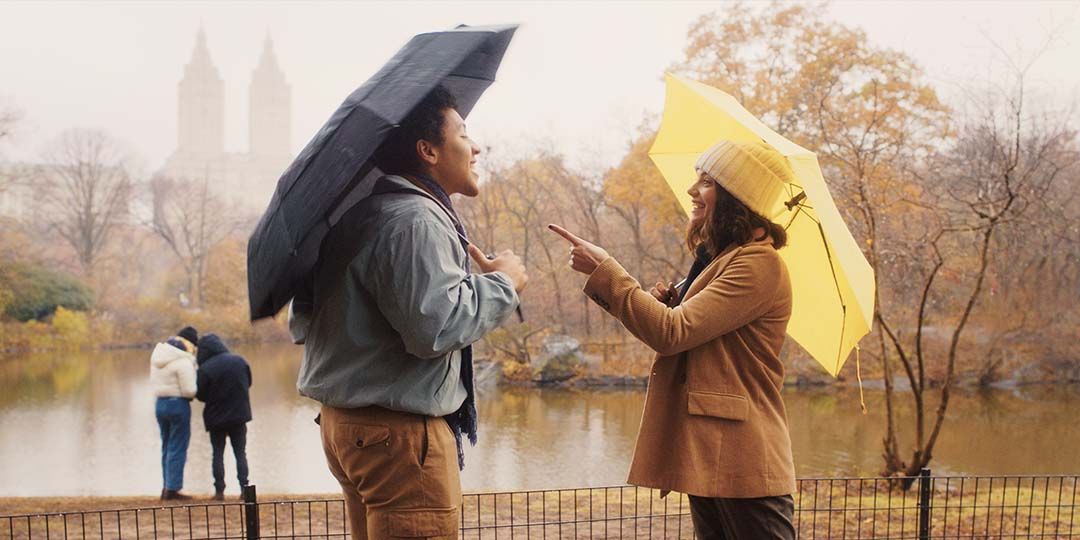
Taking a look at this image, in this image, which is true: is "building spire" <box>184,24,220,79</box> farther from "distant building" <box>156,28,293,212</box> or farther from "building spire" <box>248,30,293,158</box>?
"building spire" <box>248,30,293,158</box>

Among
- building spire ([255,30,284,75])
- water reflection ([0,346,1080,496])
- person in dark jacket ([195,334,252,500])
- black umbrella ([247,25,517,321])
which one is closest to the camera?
black umbrella ([247,25,517,321])

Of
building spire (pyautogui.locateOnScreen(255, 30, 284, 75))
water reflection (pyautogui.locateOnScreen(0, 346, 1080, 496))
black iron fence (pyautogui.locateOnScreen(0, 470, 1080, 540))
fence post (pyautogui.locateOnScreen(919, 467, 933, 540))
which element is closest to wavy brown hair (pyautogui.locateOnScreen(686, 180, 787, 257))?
fence post (pyautogui.locateOnScreen(919, 467, 933, 540))

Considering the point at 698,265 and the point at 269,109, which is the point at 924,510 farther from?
the point at 269,109

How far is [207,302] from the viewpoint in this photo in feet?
78.6

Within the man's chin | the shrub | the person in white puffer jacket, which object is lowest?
→ the shrub

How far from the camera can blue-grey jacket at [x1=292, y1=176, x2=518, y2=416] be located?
1552mm

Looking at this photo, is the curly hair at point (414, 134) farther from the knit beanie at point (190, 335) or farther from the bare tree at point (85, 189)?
the bare tree at point (85, 189)

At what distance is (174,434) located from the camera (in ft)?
19.7

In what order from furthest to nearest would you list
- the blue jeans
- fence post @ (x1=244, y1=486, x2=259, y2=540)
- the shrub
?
the shrub, the blue jeans, fence post @ (x1=244, y1=486, x2=259, y2=540)

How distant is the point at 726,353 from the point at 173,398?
200 inches

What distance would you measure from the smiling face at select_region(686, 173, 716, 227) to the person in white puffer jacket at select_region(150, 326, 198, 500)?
485 cm

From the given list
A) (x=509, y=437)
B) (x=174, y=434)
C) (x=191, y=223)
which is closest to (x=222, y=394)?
(x=174, y=434)

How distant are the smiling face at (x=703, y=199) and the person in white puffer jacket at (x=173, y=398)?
15.9 ft

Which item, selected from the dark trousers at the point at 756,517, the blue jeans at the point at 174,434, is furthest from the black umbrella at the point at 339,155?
the blue jeans at the point at 174,434
